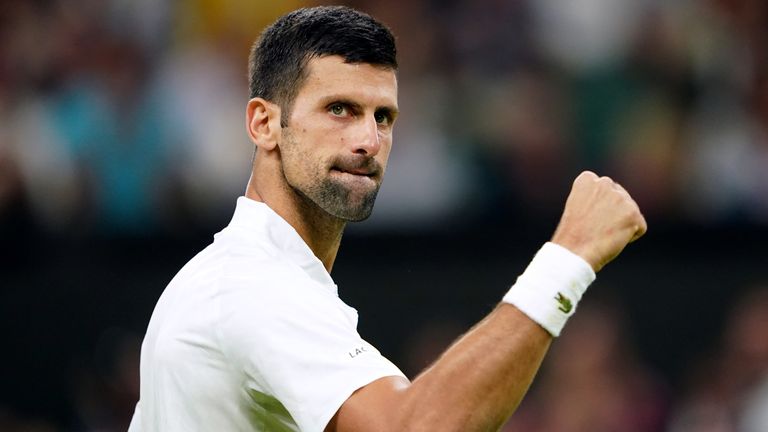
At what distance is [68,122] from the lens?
28.5 ft

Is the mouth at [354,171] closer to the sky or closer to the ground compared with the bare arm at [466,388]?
closer to the sky

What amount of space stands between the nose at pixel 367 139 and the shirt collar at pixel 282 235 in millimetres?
264

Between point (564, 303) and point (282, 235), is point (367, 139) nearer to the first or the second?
point (282, 235)

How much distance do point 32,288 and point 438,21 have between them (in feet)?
9.90

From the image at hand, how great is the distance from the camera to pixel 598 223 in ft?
10.1

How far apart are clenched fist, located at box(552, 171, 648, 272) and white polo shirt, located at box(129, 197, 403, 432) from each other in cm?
47

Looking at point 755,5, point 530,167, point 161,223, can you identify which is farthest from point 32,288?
point 755,5

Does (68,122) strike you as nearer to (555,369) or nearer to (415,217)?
(415,217)

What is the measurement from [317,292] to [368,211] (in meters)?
0.44

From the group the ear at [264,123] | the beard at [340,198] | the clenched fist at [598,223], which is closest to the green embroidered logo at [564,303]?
the clenched fist at [598,223]

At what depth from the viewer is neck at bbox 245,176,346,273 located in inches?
142

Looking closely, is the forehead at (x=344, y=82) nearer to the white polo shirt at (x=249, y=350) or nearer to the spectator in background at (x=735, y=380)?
the white polo shirt at (x=249, y=350)

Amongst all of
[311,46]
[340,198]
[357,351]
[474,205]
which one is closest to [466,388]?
[357,351]

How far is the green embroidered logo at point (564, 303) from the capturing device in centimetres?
300
